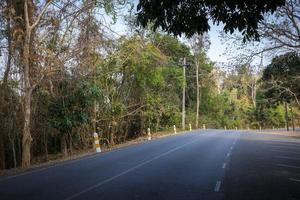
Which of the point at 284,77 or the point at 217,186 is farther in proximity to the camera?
the point at 284,77

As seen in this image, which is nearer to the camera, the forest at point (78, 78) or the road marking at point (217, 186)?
the road marking at point (217, 186)

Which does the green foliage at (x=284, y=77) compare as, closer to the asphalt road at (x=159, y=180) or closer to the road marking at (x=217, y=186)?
the asphalt road at (x=159, y=180)

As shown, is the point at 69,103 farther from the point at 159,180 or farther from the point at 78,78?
the point at 159,180

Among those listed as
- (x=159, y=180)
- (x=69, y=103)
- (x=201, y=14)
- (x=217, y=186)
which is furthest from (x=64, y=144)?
(x=201, y=14)

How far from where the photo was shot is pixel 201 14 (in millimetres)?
10594

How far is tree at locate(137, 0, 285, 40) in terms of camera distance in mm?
9969

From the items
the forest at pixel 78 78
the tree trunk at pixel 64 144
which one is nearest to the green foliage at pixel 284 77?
the forest at pixel 78 78

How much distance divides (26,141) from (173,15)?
44.5 feet

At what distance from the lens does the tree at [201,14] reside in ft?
32.7

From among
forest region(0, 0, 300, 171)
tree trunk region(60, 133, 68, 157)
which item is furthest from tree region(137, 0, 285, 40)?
tree trunk region(60, 133, 68, 157)

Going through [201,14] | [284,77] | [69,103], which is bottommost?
[69,103]

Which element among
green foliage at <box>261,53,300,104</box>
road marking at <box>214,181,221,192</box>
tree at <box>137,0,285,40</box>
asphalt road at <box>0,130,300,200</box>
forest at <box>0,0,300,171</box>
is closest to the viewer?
tree at <box>137,0,285,40</box>

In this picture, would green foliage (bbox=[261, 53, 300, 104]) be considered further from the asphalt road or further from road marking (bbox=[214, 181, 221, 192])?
road marking (bbox=[214, 181, 221, 192])

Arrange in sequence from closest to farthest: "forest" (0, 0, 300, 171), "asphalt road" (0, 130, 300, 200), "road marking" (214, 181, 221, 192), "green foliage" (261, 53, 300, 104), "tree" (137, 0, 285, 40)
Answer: "tree" (137, 0, 285, 40)
"asphalt road" (0, 130, 300, 200)
"road marking" (214, 181, 221, 192)
"forest" (0, 0, 300, 171)
"green foliage" (261, 53, 300, 104)
